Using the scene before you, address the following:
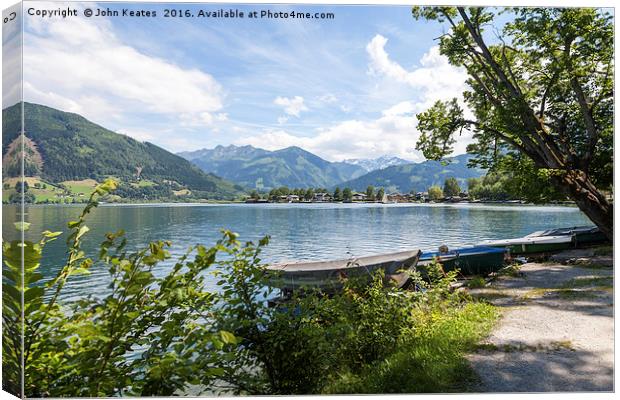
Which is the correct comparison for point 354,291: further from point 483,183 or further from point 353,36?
point 483,183

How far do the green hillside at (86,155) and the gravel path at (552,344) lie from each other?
3.25 meters

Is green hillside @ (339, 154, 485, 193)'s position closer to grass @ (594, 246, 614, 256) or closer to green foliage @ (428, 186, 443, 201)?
green foliage @ (428, 186, 443, 201)

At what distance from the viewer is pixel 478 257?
9.09 metres

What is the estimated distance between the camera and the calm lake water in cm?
355

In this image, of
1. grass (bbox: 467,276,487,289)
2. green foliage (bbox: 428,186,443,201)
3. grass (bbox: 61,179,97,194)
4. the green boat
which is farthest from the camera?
the green boat

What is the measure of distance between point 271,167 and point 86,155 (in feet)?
5.89

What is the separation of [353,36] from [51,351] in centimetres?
377

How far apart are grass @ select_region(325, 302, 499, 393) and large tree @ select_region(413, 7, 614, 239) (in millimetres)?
2279

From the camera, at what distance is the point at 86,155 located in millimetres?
4090

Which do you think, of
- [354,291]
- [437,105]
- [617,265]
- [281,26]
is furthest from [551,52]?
[354,291]

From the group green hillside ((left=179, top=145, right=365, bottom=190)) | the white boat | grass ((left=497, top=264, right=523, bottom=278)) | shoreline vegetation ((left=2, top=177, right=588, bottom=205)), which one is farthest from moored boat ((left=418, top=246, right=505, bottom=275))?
green hillside ((left=179, top=145, right=365, bottom=190))

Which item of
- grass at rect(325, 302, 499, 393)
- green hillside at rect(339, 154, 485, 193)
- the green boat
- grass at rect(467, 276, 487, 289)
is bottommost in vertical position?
grass at rect(325, 302, 499, 393)

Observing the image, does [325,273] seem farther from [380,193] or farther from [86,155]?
[86,155]

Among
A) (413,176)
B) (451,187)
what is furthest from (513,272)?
(413,176)
